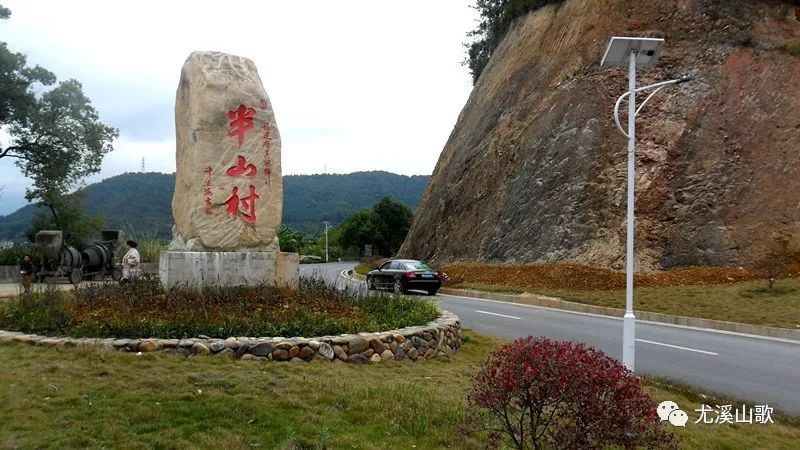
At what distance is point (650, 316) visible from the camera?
50.6 feet

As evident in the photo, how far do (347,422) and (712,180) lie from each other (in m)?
21.0

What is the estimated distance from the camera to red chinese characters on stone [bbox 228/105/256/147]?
398 inches

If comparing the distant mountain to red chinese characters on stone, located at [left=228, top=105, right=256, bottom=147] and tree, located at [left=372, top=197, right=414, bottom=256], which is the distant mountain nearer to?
tree, located at [left=372, top=197, right=414, bottom=256]

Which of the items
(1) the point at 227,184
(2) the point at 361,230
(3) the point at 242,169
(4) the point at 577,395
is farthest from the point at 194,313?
(2) the point at 361,230

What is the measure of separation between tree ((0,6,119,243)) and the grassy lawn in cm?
2497

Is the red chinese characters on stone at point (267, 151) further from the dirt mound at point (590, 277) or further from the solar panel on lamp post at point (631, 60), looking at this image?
the dirt mound at point (590, 277)

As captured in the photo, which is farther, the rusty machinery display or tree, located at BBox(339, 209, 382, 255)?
tree, located at BBox(339, 209, 382, 255)

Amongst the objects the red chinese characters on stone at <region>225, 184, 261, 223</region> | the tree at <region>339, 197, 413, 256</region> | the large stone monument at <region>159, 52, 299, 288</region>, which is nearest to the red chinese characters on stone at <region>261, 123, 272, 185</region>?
the large stone monument at <region>159, 52, 299, 288</region>

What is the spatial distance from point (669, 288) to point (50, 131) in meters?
26.3

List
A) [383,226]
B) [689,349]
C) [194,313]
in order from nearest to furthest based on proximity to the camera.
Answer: [194,313]
[689,349]
[383,226]

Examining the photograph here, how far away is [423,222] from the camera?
1337 inches

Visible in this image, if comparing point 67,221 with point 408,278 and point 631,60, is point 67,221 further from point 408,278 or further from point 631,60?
point 631,60

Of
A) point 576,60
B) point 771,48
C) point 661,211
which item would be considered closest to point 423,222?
point 576,60

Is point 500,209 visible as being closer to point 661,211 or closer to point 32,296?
point 661,211
